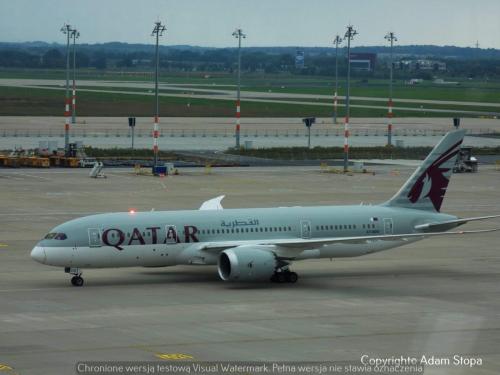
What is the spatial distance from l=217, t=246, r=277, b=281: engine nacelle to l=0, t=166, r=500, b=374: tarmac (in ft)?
2.31

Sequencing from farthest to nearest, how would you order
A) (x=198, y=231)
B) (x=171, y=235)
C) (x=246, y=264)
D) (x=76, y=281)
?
(x=198, y=231) → (x=171, y=235) → (x=76, y=281) → (x=246, y=264)

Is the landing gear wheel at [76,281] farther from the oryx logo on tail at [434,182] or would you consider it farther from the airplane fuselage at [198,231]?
the oryx logo on tail at [434,182]

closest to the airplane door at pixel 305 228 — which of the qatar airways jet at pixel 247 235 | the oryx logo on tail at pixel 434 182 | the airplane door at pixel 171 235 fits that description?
the qatar airways jet at pixel 247 235

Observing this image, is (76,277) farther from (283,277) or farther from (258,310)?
(258,310)

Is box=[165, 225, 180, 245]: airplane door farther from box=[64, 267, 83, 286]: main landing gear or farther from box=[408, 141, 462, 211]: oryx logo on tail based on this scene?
box=[408, 141, 462, 211]: oryx logo on tail

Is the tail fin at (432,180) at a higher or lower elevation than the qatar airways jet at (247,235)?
higher

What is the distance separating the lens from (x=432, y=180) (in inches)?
2314

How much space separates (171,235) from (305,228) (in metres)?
6.66

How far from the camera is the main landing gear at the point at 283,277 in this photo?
53469mm

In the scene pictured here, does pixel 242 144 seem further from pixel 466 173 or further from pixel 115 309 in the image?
pixel 115 309

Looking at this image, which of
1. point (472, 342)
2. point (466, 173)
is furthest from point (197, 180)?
point (472, 342)

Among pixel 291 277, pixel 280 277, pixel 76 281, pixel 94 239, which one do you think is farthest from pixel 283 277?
pixel 76 281

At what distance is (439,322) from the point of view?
4450 centimetres

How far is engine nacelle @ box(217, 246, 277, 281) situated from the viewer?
2029 inches
